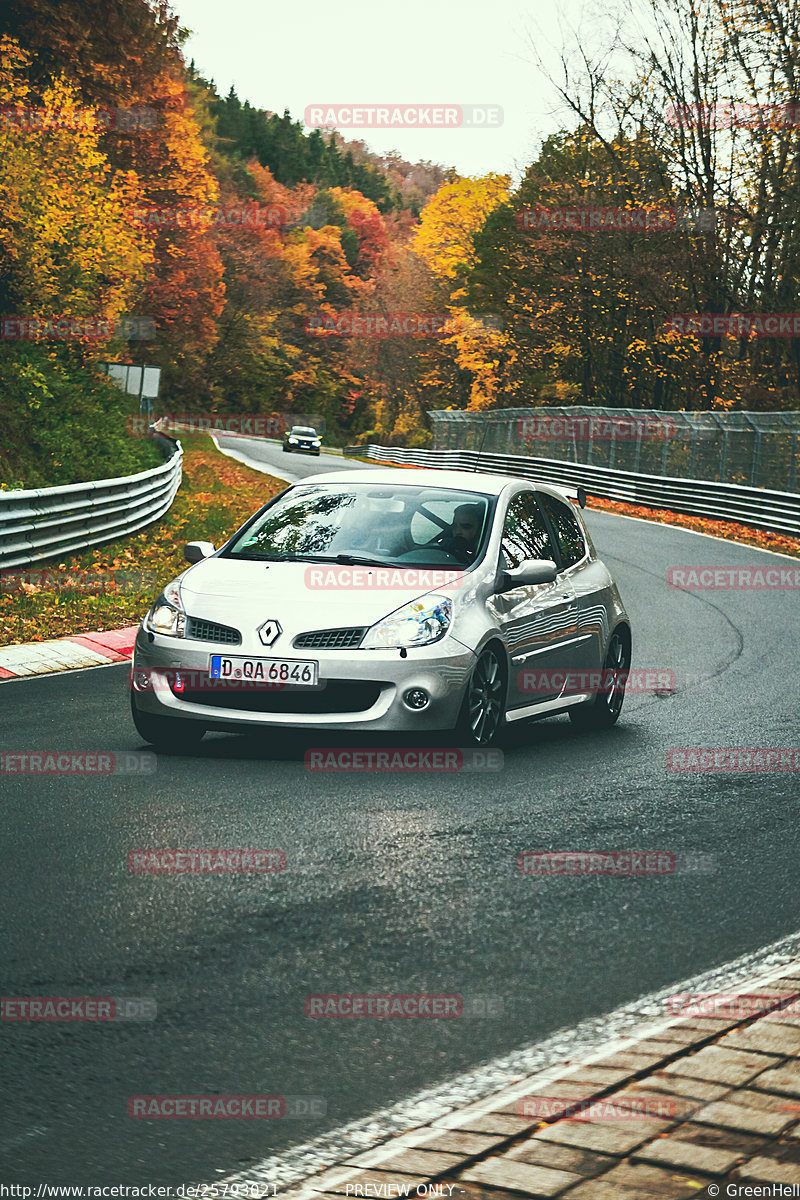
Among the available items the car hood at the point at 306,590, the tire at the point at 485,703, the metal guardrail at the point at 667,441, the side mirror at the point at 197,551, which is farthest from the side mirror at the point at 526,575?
the metal guardrail at the point at 667,441

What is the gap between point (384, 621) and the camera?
835 centimetres

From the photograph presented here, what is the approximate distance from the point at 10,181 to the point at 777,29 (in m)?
22.4

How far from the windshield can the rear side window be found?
35.0 inches

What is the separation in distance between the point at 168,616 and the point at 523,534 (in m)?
2.59

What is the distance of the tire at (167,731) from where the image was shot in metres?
8.59

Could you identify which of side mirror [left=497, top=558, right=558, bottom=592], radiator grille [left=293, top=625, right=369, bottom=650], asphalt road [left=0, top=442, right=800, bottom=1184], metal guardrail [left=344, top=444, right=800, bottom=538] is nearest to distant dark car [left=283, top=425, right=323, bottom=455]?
metal guardrail [left=344, top=444, right=800, bottom=538]

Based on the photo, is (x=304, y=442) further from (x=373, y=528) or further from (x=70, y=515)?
(x=373, y=528)

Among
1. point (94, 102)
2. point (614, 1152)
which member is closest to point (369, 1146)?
point (614, 1152)

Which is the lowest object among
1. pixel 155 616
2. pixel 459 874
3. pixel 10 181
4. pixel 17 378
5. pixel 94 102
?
pixel 459 874

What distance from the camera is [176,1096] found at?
3.85m

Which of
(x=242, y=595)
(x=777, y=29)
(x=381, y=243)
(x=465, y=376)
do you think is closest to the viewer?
(x=242, y=595)

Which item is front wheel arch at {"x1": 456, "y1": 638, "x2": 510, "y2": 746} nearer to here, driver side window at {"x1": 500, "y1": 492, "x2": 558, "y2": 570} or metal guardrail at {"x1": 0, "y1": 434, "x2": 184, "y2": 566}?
driver side window at {"x1": 500, "y1": 492, "x2": 558, "y2": 570}

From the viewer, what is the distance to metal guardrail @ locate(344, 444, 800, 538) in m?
32.8

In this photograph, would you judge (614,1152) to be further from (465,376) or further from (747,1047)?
(465,376)
